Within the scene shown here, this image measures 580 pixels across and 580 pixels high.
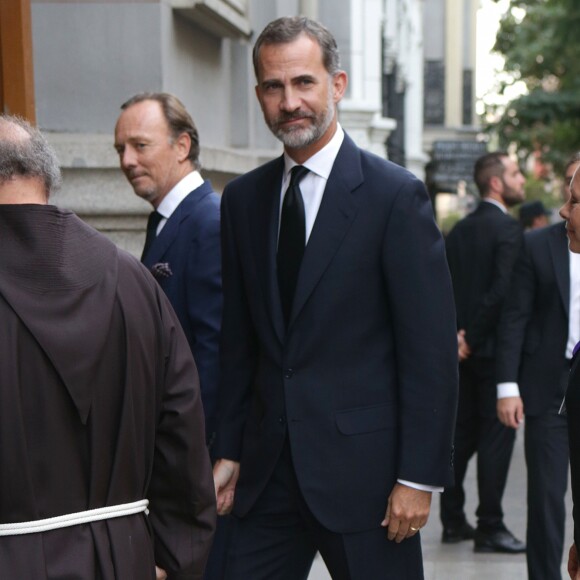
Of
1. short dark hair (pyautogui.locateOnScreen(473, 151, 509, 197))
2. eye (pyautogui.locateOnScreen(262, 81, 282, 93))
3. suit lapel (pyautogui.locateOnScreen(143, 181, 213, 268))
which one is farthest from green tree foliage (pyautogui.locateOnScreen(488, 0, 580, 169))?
eye (pyautogui.locateOnScreen(262, 81, 282, 93))

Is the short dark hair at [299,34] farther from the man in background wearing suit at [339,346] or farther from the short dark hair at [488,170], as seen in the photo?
the short dark hair at [488,170]

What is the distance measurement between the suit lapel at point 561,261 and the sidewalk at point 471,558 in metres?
1.84

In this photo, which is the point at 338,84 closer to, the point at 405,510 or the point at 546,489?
the point at 405,510

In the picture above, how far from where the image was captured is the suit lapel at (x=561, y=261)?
238 inches

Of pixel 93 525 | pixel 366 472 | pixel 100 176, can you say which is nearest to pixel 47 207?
A: pixel 93 525

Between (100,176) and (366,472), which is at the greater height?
(100,176)

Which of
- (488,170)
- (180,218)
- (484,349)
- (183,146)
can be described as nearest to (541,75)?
(488,170)

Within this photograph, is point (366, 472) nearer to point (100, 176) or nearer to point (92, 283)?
point (92, 283)

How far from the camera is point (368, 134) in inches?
564

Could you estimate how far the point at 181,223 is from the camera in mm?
4801

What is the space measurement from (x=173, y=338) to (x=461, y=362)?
5.13 meters

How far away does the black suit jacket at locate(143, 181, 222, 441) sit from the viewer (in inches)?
184

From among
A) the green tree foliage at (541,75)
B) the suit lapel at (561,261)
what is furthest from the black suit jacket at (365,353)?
the green tree foliage at (541,75)

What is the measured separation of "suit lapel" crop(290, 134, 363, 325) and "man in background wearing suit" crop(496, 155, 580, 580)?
234 cm
